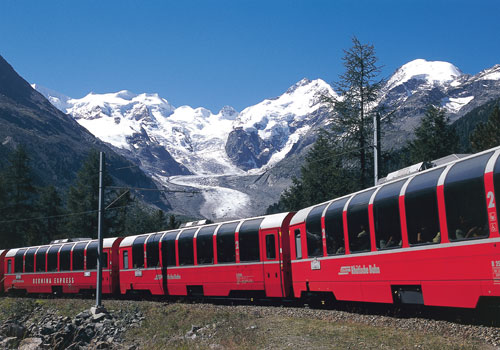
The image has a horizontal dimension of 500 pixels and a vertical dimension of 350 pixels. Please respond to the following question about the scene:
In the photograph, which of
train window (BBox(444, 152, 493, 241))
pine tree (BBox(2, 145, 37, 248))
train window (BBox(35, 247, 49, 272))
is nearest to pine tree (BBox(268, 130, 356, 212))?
train window (BBox(444, 152, 493, 241))

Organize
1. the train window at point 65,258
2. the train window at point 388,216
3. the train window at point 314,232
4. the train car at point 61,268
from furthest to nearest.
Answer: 1. the train window at point 65,258
2. the train car at point 61,268
3. the train window at point 314,232
4. the train window at point 388,216

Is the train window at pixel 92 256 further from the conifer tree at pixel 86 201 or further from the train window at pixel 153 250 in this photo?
the conifer tree at pixel 86 201

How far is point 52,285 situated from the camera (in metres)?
38.3

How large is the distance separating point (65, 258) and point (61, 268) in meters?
0.84

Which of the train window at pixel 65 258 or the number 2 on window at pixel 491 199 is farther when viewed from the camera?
the train window at pixel 65 258

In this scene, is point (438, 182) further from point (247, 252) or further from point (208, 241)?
point (208, 241)

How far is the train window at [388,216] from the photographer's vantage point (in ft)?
47.4

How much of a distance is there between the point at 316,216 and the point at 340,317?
425cm

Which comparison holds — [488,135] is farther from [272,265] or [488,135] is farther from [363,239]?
[363,239]

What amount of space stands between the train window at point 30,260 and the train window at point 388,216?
107 feet

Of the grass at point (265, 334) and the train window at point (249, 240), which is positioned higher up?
the train window at point (249, 240)

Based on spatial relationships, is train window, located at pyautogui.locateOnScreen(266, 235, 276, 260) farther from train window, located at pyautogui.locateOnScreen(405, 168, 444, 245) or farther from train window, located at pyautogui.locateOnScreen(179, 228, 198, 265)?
train window, located at pyautogui.locateOnScreen(405, 168, 444, 245)

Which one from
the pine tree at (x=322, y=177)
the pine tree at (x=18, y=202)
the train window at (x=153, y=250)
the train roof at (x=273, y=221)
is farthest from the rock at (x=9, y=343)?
the pine tree at (x=18, y=202)

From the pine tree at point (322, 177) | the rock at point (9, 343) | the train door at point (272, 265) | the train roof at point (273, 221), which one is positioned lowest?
the rock at point (9, 343)
